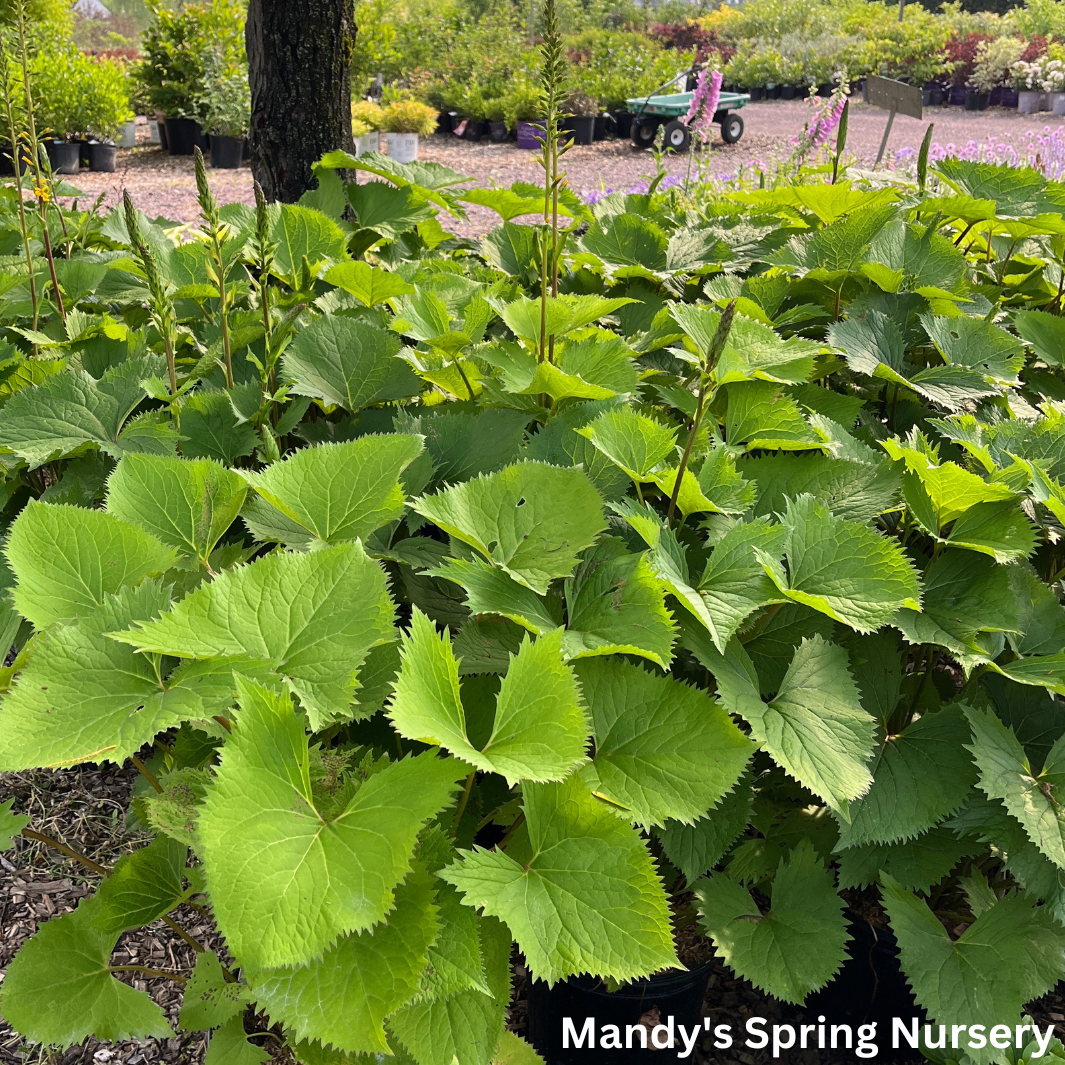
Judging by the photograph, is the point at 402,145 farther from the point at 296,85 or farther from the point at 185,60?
the point at 296,85

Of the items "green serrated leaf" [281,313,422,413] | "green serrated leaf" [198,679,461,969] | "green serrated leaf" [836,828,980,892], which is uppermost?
"green serrated leaf" [281,313,422,413]

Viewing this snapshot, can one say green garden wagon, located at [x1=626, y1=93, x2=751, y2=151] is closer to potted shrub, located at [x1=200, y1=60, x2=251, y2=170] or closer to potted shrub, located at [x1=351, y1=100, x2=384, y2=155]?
potted shrub, located at [x1=351, y1=100, x2=384, y2=155]

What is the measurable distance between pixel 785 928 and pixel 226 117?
13.0 m

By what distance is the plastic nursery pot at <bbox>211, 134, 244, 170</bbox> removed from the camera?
11812mm

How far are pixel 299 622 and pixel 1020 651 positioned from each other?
2.74ft

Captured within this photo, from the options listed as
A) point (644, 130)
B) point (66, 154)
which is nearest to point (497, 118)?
point (644, 130)

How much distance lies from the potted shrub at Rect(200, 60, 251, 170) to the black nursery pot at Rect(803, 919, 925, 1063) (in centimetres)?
1270

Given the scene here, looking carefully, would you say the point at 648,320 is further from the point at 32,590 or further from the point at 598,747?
the point at 32,590

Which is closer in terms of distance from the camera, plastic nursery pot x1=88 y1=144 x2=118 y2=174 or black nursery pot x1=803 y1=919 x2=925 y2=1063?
black nursery pot x1=803 y1=919 x2=925 y2=1063

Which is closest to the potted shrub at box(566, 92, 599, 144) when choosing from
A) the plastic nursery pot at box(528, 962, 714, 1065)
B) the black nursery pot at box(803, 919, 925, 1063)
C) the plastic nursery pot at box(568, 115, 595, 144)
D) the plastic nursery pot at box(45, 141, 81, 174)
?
the plastic nursery pot at box(568, 115, 595, 144)

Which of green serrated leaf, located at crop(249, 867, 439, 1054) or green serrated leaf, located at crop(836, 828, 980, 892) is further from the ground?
green serrated leaf, located at crop(249, 867, 439, 1054)

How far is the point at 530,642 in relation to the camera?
77 cm

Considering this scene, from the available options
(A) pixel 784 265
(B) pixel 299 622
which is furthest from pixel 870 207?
(B) pixel 299 622

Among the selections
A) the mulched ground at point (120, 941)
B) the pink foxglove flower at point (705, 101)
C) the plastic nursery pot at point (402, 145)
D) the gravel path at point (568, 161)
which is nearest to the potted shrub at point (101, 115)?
the gravel path at point (568, 161)
